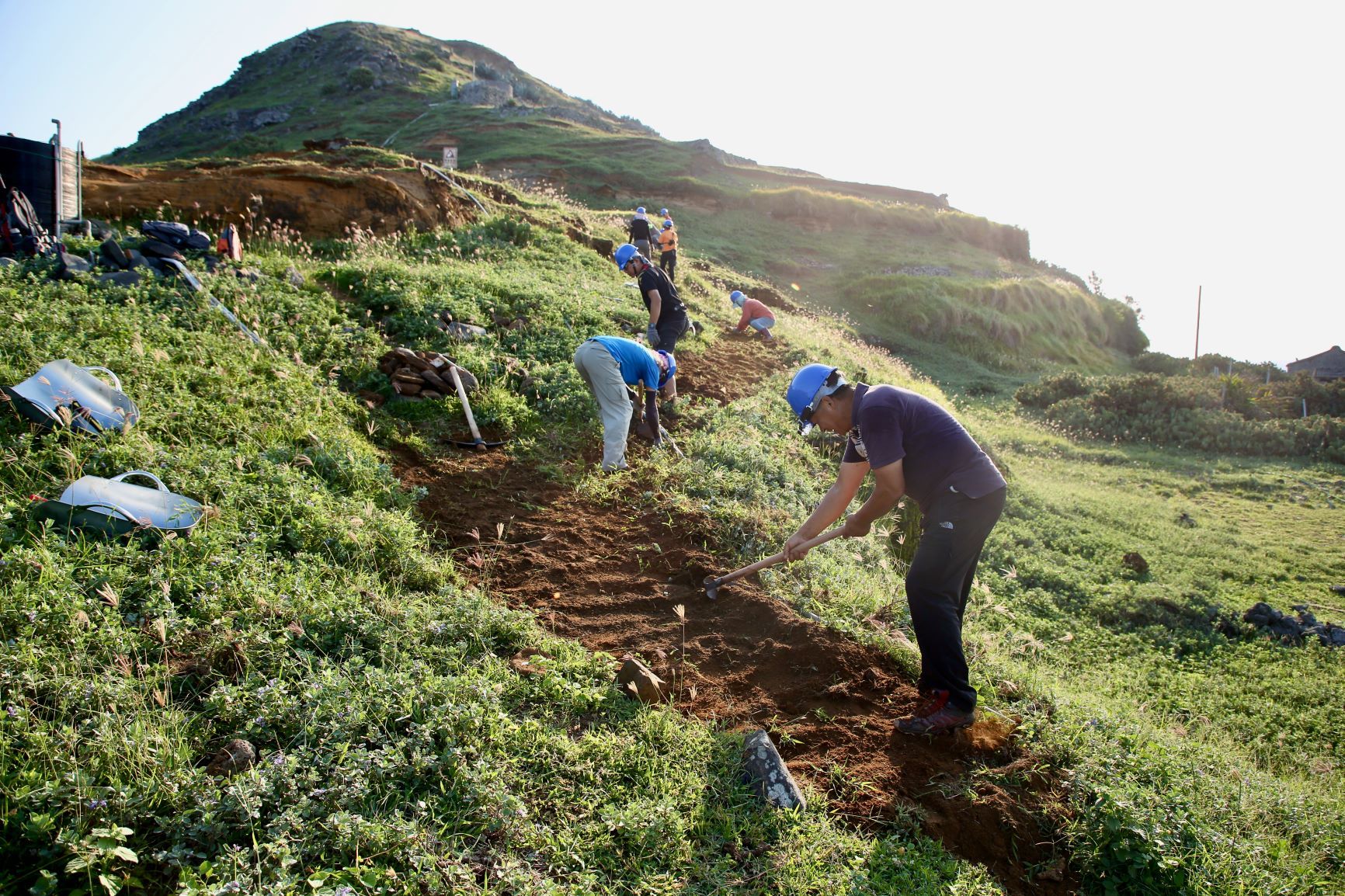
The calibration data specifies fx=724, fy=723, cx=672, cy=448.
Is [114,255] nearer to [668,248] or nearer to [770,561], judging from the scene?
[770,561]

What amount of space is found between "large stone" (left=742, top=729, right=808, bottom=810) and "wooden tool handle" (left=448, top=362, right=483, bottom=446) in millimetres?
3999

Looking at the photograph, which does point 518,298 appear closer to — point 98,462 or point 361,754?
point 98,462

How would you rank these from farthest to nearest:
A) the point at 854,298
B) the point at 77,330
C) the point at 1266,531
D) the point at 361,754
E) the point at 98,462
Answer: the point at 854,298
the point at 1266,531
the point at 77,330
the point at 98,462
the point at 361,754

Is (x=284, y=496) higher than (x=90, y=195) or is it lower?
lower

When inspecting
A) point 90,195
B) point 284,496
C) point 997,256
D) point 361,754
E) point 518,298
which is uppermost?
point 997,256

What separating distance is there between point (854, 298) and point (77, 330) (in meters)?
22.4

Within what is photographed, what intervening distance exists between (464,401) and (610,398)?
1341 millimetres

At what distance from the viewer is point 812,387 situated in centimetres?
367

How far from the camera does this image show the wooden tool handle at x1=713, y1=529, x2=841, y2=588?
3.93 meters

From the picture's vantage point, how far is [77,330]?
512cm

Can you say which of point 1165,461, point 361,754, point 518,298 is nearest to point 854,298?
point 1165,461

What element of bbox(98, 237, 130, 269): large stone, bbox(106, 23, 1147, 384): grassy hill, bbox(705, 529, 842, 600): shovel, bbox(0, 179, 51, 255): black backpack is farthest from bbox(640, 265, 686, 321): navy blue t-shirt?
bbox(106, 23, 1147, 384): grassy hill

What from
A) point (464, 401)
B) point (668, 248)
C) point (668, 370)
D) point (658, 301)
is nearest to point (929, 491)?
point (668, 370)

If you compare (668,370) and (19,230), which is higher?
(19,230)
